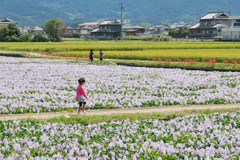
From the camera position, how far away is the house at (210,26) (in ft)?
362

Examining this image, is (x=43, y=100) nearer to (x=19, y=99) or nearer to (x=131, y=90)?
(x=19, y=99)

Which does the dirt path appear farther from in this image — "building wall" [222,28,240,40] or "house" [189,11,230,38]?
"house" [189,11,230,38]

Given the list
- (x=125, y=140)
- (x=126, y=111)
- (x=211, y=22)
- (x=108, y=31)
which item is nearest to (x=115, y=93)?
(x=126, y=111)

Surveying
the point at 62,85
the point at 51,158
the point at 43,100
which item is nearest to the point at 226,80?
the point at 62,85

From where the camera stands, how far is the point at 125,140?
916 centimetres

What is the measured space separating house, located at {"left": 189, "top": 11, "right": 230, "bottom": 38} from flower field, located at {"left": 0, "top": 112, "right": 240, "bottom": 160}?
106 metres

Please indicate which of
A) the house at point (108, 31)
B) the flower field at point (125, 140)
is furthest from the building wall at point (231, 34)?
the flower field at point (125, 140)

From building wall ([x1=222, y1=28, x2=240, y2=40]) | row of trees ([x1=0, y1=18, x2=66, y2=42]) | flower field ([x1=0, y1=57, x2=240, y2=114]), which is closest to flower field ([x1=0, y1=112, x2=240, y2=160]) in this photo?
flower field ([x1=0, y1=57, x2=240, y2=114])

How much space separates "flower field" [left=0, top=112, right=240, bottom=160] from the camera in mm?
8227

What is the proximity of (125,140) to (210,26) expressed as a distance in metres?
111

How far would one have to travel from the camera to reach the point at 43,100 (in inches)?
595

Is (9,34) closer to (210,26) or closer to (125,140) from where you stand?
(210,26)

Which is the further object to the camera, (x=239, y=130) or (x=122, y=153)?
(x=239, y=130)

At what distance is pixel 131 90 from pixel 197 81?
5.92 metres
